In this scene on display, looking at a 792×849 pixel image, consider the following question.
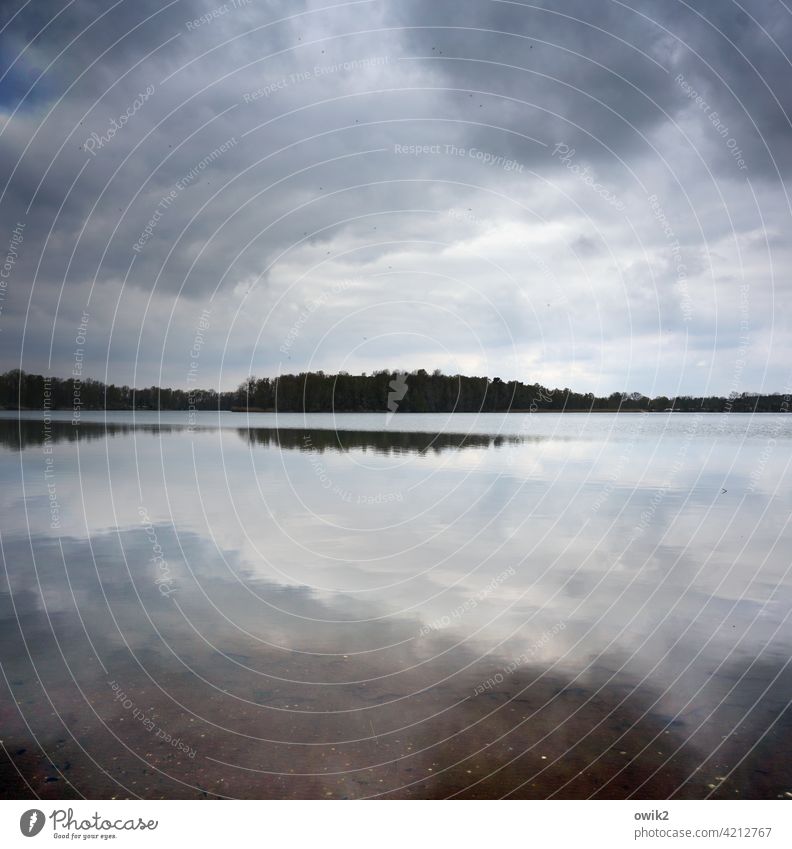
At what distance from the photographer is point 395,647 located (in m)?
9.28

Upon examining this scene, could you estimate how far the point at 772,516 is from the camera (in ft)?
62.9

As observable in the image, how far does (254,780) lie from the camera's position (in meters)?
6.14

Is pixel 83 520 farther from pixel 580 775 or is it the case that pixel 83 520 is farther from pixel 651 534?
pixel 580 775

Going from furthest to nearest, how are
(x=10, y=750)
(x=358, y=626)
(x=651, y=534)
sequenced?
1. (x=651, y=534)
2. (x=358, y=626)
3. (x=10, y=750)

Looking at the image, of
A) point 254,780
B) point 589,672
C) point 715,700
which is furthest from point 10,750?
point 715,700

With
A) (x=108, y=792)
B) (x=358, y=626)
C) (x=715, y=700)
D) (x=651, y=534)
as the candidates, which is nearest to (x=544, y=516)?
(x=651, y=534)

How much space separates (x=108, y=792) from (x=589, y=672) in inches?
209

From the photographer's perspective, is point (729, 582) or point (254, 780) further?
point (729, 582)

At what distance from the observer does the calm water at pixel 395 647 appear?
6.36m

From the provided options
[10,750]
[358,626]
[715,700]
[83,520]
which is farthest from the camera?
[83,520]

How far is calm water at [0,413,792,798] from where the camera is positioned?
636 cm
